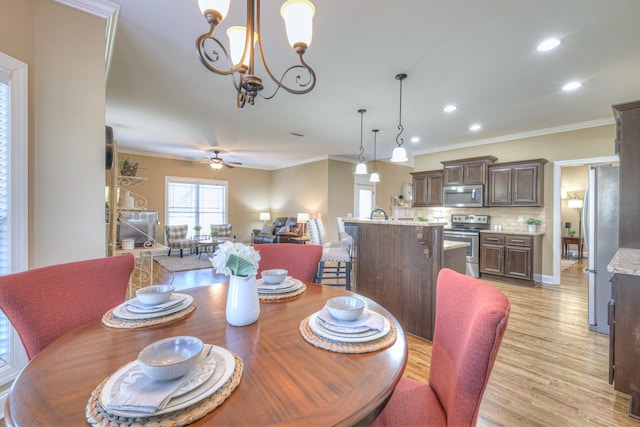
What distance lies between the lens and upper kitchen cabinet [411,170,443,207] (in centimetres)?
584

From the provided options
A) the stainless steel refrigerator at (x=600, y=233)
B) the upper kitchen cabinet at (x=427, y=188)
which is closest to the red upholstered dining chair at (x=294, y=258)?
the stainless steel refrigerator at (x=600, y=233)

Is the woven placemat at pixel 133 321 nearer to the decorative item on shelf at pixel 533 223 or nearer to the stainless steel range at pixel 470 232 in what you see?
the stainless steel range at pixel 470 232

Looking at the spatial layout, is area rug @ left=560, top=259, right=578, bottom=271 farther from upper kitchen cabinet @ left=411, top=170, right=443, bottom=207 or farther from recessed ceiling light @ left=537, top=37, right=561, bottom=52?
recessed ceiling light @ left=537, top=37, right=561, bottom=52

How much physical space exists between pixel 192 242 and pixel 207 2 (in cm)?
653

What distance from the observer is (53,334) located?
1071 millimetres

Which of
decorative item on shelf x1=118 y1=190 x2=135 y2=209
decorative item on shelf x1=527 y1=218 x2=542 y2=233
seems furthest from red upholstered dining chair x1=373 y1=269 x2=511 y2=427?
decorative item on shelf x1=527 y1=218 x2=542 y2=233

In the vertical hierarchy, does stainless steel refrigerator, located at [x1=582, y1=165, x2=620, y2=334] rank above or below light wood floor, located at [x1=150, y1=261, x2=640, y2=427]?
above

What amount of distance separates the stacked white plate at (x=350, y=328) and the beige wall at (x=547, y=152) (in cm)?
518

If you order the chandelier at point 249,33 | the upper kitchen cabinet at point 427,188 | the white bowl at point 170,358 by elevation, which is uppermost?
the chandelier at point 249,33

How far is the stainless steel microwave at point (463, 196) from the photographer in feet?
17.0

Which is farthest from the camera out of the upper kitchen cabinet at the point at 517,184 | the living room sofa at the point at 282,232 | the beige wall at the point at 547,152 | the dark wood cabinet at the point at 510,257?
the living room sofa at the point at 282,232

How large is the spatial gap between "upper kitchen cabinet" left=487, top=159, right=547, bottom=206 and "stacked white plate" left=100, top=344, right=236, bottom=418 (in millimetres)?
5505

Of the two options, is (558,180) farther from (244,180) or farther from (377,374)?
(244,180)

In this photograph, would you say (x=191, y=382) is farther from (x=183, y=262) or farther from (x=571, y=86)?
(x=183, y=262)
